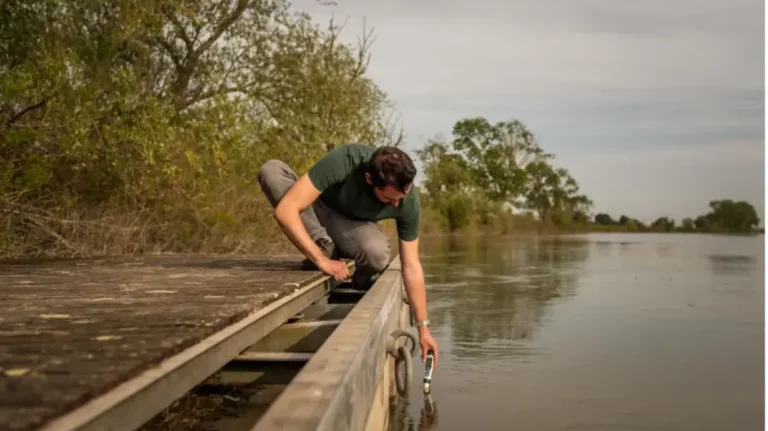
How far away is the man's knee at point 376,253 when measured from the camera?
4.95 m

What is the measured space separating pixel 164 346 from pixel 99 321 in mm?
687

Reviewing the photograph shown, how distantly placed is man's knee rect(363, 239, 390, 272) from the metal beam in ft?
6.32

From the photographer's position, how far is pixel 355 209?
4.66 m

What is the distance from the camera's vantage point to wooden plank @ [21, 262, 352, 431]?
1409 mm

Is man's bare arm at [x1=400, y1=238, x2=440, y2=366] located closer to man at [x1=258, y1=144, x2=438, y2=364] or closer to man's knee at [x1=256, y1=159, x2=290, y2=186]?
man at [x1=258, y1=144, x2=438, y2=364]

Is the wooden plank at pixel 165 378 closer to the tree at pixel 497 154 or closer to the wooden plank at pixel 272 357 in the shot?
the wooden plank at pixel 272 357

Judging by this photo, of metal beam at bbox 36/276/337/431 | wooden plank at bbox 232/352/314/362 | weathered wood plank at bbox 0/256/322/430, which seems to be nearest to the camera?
metal beam at bbox 36/276/337/431

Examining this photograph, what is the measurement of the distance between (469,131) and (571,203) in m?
13.0

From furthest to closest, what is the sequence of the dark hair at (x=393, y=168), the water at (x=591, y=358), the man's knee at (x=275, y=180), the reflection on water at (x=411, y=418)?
the water at (x=591, y=358), the reflection on water at (x=411, y=418), the man's knee at (x=275, y=180), the dark hair at (x=393, y=168)

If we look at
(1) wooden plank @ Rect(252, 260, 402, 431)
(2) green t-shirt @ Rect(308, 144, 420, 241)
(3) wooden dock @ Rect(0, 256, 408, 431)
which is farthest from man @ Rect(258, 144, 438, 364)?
(1) wooden plank @ Rect(252, 260, 402, 431)

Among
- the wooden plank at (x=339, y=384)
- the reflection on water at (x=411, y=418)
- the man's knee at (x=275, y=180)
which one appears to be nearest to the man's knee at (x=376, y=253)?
the man's knee at (x=275, y=180)

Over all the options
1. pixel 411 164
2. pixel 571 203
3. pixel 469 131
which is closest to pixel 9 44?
pixel 411 164

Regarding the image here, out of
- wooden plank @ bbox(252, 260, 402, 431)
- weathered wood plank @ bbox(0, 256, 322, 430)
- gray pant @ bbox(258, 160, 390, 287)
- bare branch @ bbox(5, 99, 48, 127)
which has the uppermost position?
bare branch @ bbox(5, 99, 48, 127)

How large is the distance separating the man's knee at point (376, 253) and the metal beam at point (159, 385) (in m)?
1.93
